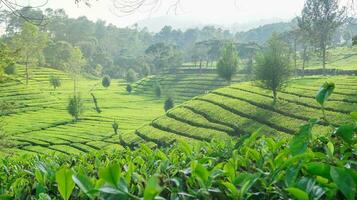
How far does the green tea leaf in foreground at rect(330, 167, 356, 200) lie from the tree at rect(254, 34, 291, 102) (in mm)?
36328

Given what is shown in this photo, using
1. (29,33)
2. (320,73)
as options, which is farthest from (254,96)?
(29,33)

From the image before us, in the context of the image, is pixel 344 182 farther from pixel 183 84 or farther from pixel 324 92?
pixel 183 84

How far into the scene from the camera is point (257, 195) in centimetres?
135

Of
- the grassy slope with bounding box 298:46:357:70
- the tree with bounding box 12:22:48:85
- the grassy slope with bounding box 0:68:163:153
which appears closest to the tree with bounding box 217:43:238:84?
the grassy slope with bounding box 0:68:163:153

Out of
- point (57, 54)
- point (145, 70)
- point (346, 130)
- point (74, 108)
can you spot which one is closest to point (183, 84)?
point (145, 70)

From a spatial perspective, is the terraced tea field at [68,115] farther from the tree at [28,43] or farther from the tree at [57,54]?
the tree at [57,54]

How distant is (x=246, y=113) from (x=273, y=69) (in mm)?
5548

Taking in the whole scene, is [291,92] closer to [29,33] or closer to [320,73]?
[320,73]

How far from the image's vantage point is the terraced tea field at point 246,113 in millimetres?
31547

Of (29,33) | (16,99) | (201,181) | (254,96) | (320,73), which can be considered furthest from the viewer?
(29,33)

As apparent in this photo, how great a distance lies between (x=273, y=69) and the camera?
1474 inches

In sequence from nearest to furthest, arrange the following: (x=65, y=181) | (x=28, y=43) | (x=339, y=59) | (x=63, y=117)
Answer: (x=65, y=181)
(x=63, y=117)
(x=28, y=43)
(x=339, y=59)

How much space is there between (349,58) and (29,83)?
50.7m

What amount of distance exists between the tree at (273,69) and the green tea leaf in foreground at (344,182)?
1430 inches
